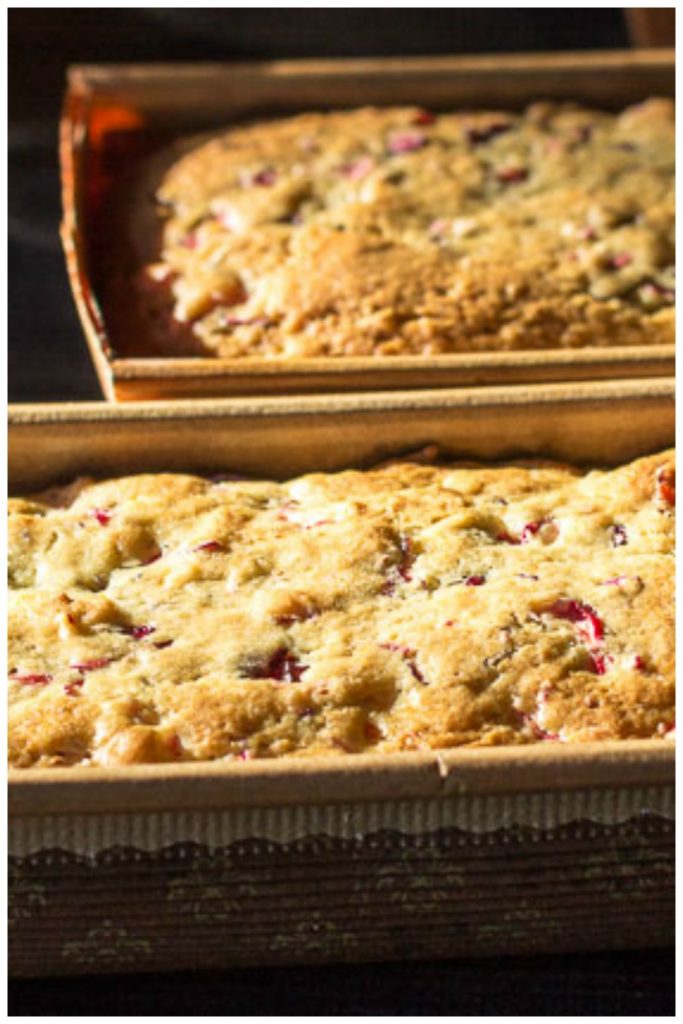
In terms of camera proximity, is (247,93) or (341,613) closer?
(341,613)

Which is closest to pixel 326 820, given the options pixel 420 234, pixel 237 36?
pixel 420 234

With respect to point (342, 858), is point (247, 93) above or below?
above

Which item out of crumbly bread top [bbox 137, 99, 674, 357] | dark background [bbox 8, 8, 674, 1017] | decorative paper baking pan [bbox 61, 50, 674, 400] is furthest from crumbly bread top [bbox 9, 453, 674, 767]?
decorative paper baking pan [bbox 61, 50, 674, 400]

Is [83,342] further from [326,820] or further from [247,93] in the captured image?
[326,820]

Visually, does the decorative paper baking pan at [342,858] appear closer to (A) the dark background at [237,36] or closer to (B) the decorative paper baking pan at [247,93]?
(B) the decorative paper baking pan at [247,93]

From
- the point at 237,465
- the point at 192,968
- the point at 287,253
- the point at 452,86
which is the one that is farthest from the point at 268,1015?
the point at 452,86

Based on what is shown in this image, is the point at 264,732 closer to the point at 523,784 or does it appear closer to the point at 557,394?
the point at 523,784

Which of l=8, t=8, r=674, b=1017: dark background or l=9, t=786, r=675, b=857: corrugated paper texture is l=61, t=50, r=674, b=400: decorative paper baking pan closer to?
l=8, t=8, r=674, b=1017: dark background
